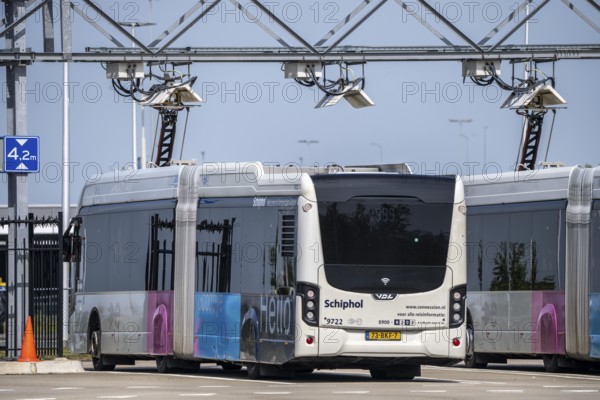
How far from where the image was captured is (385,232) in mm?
24391

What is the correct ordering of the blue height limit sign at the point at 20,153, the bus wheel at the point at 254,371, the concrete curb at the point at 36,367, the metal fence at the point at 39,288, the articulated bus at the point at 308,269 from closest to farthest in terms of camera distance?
1. the articulated bus at the point at 308,269
2. the bus wheel at the point at 254,371
3. the concrete curb at the point at 36,367
4. the metal fence at the point at 39,288
5. the blue height limit sign at the point at 20,153

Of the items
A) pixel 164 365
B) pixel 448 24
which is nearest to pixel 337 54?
pixel 448 24

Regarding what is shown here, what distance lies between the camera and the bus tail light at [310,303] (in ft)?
79.2

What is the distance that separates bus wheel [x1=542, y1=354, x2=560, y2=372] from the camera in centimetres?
2883

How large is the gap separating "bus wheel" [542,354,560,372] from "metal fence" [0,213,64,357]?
764cm

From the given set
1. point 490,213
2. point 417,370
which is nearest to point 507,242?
point 490,213

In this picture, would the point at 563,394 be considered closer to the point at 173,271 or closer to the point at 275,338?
the point at 275,338

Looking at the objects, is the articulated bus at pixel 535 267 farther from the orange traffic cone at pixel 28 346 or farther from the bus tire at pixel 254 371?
the orange traffic cone at pixel 28 346

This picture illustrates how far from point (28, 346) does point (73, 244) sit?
3.57 m

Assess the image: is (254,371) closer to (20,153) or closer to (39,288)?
(39,288)

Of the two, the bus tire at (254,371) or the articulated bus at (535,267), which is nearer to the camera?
the bus tire at (254,371)

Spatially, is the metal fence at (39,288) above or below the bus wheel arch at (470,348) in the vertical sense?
above

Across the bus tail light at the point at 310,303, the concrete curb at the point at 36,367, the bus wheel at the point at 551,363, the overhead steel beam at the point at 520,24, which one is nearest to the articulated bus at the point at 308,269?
the bus tail light at the point at 310,303

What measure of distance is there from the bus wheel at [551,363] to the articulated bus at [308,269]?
3.64 m
